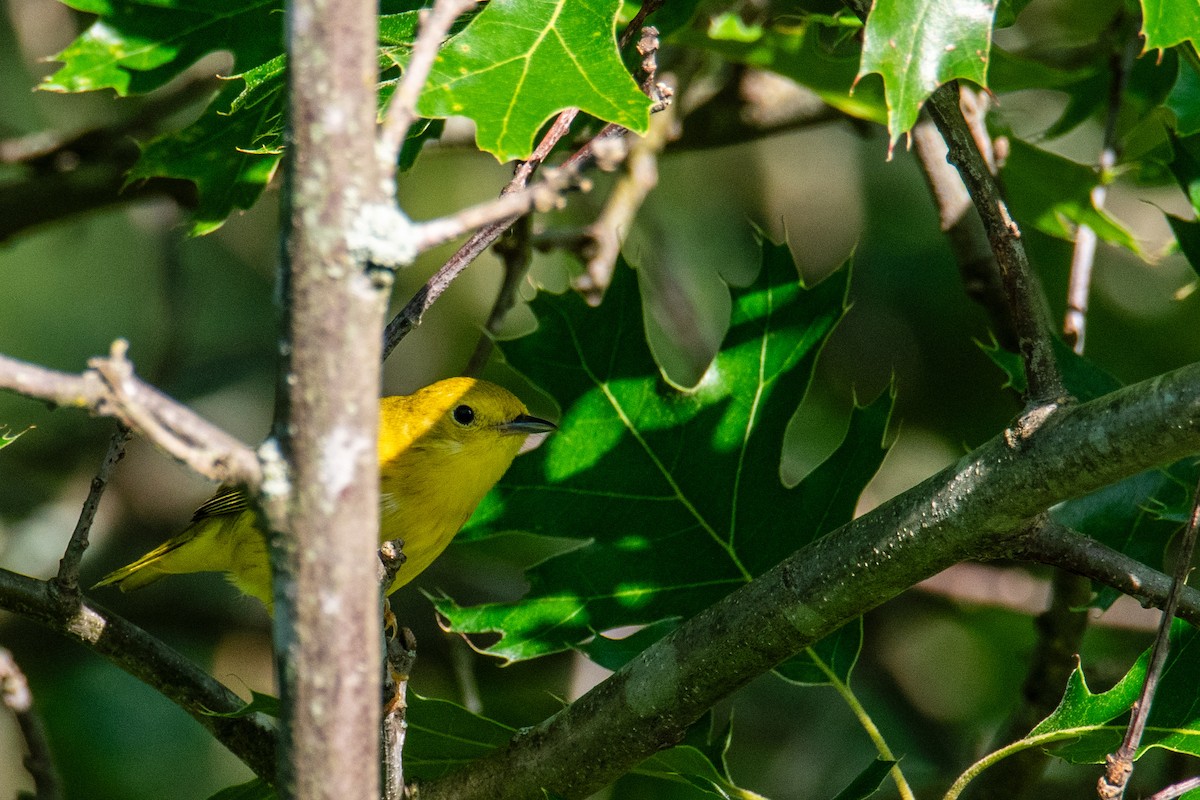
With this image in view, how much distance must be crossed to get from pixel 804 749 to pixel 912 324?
7.32ft

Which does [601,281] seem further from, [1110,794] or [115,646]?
[1110,794]

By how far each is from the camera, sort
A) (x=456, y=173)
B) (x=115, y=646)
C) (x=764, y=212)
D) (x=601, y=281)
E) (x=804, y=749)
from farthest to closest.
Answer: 1. (x=456, y=173)
2. (x=764, y=212)
3. (x=804, y=749)
4. (x=601, y=281)
5. (x=115, y=646)

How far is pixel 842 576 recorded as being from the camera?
2176 millimetres

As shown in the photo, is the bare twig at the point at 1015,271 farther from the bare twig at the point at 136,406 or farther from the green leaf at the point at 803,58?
the green leaf at the point at 803,58

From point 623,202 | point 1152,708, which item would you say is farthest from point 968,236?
point 1152,708

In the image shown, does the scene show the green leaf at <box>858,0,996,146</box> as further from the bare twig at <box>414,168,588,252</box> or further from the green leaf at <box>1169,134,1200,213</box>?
the bare twig at <box>414,168,588,252</box>

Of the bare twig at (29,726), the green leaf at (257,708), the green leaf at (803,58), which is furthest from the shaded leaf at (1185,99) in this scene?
the bare twig at (29,726)

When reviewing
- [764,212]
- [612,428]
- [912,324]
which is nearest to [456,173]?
[764,212]

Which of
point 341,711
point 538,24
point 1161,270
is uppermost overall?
point 538,24

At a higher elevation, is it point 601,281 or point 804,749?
point 601,281

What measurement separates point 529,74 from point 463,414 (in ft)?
5.94

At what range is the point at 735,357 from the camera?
3.12 m

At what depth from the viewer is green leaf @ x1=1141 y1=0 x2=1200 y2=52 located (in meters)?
2.45

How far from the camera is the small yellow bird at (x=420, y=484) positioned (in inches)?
153
